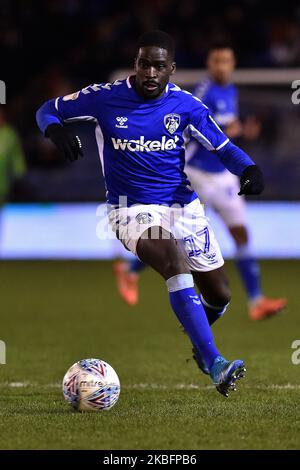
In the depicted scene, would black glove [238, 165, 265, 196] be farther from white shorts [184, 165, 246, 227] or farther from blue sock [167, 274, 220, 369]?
white shorts [184, 165, 246, 227]

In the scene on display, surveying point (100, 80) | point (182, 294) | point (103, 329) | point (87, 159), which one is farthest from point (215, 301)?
point (100, 80)

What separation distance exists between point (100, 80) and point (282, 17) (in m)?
3.41

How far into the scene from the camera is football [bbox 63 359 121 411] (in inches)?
203

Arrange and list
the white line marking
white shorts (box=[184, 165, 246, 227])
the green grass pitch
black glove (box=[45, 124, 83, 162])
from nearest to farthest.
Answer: the green grass pitch → black glove (box=[45, 124, 83, 162]) → the white line marking → white shorts (box=[184, 165, 246, 227])

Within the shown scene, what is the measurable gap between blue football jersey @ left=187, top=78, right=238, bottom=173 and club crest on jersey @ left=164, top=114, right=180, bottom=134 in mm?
3590

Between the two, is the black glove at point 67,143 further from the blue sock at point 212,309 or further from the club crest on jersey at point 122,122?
the blue sock at point 212,309

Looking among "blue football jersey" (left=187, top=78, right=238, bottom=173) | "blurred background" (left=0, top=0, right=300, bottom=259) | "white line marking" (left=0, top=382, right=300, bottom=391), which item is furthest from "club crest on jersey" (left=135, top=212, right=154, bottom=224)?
"blurred background" (left=0, top=0, right=300, bottom=259)

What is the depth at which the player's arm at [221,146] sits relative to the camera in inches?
221

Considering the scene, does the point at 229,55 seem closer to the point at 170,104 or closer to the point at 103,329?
the point at 103,329

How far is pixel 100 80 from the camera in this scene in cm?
1681

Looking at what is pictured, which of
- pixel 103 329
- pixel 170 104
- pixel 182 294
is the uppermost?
pixel 170 104

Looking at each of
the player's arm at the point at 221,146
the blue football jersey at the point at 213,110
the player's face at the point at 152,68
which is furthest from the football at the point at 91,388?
the blue football jersey at the point at 213,110

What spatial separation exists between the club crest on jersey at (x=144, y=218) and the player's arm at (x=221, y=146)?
538 mm

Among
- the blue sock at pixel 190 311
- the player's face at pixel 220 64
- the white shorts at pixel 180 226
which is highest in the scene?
the player's face at pixel 220 64
